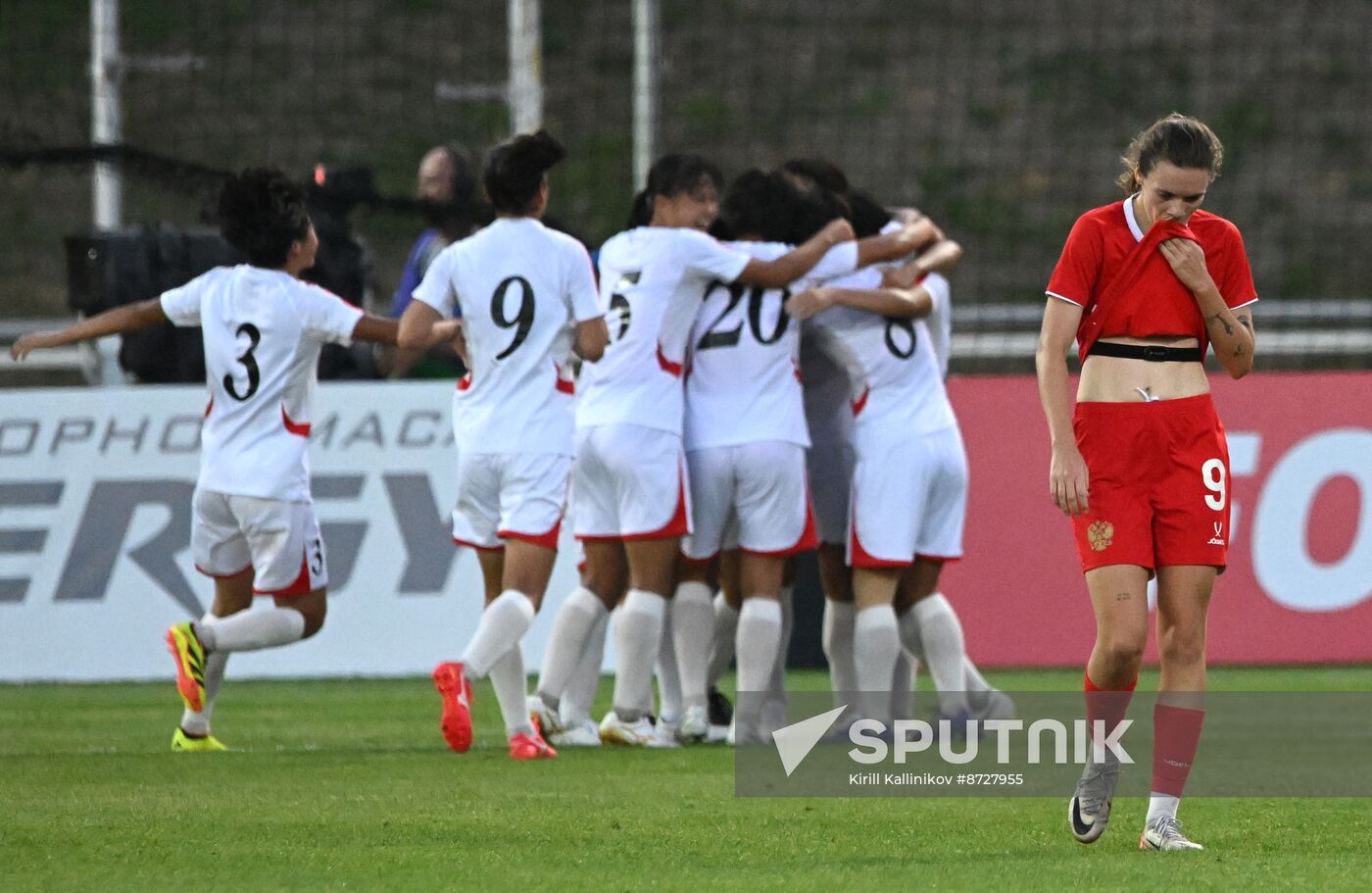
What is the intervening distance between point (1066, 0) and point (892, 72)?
2.27 m

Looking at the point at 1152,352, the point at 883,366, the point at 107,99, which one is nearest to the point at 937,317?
the point at 883,366

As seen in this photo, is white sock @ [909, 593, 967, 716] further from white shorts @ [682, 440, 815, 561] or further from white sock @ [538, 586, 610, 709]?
white sock @ [538, 586, 610, 709]

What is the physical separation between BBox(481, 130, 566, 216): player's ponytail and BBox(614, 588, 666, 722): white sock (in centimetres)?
147

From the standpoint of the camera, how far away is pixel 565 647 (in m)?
8.11

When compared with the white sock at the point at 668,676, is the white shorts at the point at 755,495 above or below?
above

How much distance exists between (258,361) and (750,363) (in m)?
1.76

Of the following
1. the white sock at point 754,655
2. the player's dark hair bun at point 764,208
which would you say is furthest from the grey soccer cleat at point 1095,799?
the player's dark hair bun at point 764,208

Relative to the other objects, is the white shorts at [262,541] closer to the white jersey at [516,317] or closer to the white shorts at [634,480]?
the white jersey at [516,317]

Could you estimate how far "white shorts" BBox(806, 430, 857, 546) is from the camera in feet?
27.9

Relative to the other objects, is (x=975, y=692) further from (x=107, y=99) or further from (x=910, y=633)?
(x=107, y=99)

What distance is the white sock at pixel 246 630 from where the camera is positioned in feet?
25.5

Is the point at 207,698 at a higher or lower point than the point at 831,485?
lower

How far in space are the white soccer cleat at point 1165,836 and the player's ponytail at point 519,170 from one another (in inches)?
134

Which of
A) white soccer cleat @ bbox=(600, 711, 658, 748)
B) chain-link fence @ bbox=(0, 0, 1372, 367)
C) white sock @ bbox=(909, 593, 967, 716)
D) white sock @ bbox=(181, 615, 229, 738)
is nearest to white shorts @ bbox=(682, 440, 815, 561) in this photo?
white sock @ bbox=(909, 593, 967, 716)
